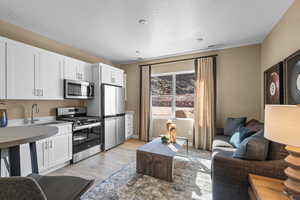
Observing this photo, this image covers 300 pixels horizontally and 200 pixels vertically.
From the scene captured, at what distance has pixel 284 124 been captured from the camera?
A: 1019 mm

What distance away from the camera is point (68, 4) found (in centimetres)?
189

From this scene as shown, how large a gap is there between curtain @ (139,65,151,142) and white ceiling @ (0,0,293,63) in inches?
44.7

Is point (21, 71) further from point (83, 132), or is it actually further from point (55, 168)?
point (55, 168)

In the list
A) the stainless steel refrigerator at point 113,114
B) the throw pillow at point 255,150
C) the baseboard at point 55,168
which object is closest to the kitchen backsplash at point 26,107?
the stainless steel refrigerator at point 113,114

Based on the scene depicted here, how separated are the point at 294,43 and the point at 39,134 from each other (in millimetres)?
3140

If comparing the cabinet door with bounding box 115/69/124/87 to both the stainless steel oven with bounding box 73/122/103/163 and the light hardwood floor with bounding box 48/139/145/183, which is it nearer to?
the stainless steel oven with bounding box 73/122/103/163

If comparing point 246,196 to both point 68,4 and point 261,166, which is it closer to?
point 261,166

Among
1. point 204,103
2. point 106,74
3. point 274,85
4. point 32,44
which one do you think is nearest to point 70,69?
point 32,44

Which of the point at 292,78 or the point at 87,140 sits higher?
the point at 292,78

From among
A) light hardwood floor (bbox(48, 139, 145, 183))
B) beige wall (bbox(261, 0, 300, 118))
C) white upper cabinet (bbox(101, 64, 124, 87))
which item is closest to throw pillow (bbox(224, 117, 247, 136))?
beige wall (bbox(261, 0, 300, 118))

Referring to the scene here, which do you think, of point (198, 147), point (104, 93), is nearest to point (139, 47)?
point (104, 93)

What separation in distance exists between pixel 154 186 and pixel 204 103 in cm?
239

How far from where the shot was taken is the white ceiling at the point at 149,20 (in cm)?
189

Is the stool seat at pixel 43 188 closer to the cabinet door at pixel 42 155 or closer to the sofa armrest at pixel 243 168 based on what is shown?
the sofa armrest at pixel 243 168
